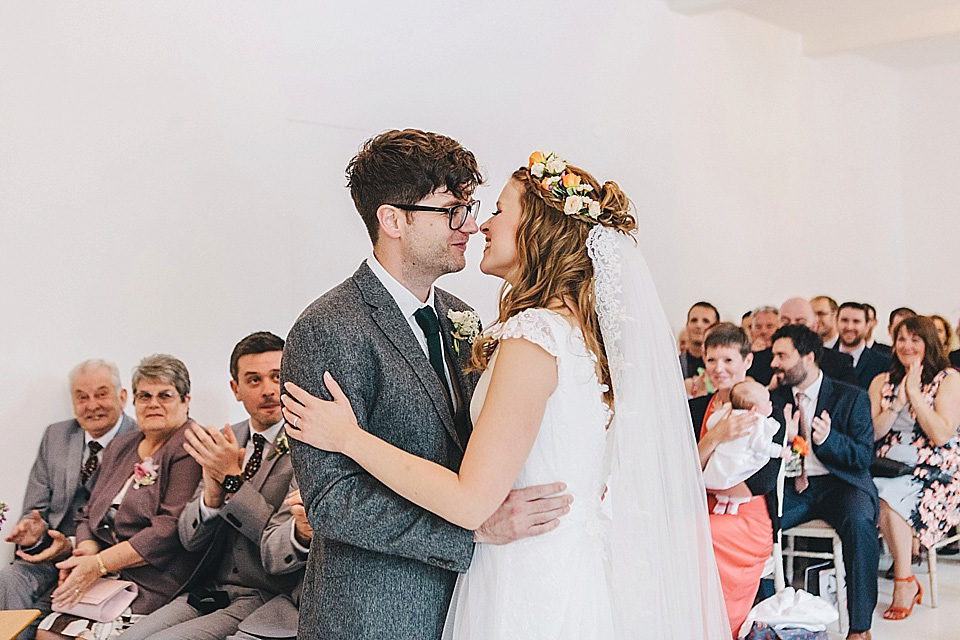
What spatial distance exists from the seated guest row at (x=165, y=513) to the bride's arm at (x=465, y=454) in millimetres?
1370

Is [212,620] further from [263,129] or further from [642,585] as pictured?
[263,129]

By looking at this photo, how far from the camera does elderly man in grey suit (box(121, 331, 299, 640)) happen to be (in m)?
3.68

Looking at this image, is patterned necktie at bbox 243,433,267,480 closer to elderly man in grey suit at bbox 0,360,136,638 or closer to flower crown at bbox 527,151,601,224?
elderly man in grey suit at bbox 0,360,136,638

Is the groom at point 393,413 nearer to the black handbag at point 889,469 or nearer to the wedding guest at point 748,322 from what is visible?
the black handbag at point 889,469

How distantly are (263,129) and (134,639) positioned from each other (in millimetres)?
2416

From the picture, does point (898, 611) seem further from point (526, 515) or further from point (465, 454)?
point (465, 454)

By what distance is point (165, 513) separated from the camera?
402cm

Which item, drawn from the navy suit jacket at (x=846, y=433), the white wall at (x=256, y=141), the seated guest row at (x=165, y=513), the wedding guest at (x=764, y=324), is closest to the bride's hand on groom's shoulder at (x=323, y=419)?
the seated guest row at (x=165, y=513)

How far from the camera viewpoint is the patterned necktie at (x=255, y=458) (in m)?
4.01

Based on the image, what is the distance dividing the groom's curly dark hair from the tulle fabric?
14.8 inches

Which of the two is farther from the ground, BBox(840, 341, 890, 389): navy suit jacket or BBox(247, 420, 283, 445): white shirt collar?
BBox(840, 341, 890, 389): navy suit jacket

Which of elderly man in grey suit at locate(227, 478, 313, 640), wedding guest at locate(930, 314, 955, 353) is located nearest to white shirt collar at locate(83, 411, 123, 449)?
elderly man in grey suit at locate(227, 478, 313, 640)

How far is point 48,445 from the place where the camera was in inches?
168

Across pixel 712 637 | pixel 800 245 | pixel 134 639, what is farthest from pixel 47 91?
pixel 800 245
